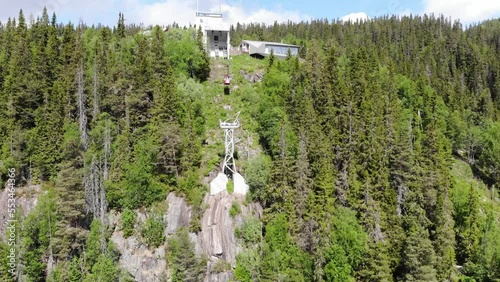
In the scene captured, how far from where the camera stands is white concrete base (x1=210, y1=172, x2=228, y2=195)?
6091 cm

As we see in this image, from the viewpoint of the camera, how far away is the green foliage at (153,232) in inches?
2274

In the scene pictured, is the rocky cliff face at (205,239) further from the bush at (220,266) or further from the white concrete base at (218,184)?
the white concrete base at (218,184)

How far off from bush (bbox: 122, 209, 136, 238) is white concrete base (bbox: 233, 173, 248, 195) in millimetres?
13899

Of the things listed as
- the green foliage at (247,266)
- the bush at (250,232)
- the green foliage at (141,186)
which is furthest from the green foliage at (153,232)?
the green foliage at (247,266)

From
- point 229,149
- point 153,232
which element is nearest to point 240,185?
point 229,149

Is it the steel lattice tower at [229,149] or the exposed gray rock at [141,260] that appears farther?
the steel lattice tower at [229,149]

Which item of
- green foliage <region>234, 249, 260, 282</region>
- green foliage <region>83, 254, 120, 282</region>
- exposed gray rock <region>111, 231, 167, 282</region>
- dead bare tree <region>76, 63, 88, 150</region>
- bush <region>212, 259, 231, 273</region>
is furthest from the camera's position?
dead bare tree <region>76, 63, 88, 150</region>

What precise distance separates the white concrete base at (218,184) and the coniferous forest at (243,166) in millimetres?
1837

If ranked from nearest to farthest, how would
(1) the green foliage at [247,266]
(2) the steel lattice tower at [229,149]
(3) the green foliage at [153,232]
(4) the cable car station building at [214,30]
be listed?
(1) the green foliage at [247,266]
(3) the green foliage at [153,232]
(2) the steel lattice tower at [229,149]
(4) the cable car station building at [214,30]

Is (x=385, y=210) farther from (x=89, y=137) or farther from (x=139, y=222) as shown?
(x=89, y=137)

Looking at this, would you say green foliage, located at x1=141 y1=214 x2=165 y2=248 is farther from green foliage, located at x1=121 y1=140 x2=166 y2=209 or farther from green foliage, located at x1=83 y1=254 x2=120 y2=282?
green foliage, located at x1=83 y1=254 x2=120 y2=282

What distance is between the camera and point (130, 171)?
6041cm

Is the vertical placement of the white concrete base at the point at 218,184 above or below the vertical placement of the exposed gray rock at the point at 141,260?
above

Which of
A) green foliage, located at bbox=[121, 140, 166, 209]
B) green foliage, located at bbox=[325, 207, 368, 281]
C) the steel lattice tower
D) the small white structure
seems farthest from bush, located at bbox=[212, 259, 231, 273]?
the small white structure
